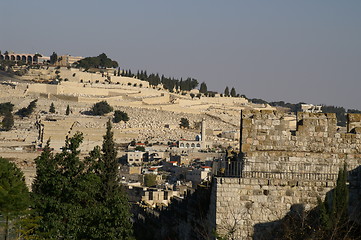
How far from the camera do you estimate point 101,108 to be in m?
109

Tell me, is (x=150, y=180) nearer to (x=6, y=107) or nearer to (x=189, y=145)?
(x=189, y=145)

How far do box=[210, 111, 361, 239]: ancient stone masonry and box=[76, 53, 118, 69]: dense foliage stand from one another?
131 meters

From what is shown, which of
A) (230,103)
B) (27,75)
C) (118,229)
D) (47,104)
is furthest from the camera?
(230,103)

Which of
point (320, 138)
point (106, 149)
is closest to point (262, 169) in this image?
point (320, 138)

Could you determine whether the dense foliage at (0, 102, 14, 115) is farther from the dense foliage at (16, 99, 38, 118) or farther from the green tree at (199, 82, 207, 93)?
the green tree at (199, 82, 207, 93)

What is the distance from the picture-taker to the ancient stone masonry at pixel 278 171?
966cm

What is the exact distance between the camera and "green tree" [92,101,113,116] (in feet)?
356

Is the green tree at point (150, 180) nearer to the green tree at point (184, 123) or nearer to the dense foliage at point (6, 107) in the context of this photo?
the dense foliage at point (6, 107)

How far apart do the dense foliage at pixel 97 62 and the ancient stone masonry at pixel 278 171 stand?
130937mm

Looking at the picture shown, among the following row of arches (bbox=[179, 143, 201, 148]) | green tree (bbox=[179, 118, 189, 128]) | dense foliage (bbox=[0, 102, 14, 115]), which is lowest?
row of arches (bbox=[179, 143, 201, 148])

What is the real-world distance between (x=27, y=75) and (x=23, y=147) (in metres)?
44.7

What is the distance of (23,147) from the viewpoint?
87.5m

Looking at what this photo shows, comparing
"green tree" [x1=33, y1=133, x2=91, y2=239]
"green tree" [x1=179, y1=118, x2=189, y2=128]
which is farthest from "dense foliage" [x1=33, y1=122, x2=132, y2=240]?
"green tree" [x1=179, y1=118, x2=189, y2=128]

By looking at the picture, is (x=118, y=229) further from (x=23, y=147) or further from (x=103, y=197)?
(x=23, y=147)
